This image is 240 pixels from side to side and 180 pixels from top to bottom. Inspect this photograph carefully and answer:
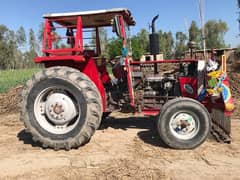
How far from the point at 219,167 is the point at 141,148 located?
132 centimetres

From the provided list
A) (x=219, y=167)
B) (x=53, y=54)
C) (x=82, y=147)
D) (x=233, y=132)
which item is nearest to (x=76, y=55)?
(x=53, y=54)

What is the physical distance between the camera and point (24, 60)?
249 ft

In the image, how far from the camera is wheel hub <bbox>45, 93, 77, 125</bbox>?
505 cm

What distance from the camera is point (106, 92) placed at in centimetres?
576

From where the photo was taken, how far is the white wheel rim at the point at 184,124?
4793 millimetres

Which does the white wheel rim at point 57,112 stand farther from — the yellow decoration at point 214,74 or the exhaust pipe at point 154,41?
the yellow decoration at point 214,74

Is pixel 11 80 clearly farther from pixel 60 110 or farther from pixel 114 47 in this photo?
pixel 60 110

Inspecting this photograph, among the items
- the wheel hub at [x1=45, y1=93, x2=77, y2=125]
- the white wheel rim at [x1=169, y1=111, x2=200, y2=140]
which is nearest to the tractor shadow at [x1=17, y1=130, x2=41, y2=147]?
the wheel hub at [x1=45, y1=93, x2=77, y2=125]

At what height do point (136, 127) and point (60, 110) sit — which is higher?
point (60, 110)

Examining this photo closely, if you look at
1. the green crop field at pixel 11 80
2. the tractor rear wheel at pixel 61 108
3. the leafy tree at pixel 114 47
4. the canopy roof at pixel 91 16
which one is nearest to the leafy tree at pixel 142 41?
the leafy tree at pixel 114 47

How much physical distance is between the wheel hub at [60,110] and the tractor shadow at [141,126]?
4.52 feet

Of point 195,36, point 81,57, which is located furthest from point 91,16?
point 195,36

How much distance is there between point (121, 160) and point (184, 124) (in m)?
1.22

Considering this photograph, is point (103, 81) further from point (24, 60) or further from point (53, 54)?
point (24, 60)
